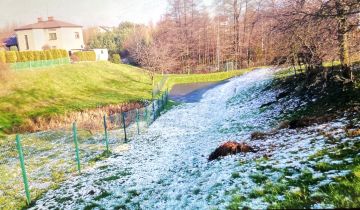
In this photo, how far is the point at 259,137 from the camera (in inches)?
518

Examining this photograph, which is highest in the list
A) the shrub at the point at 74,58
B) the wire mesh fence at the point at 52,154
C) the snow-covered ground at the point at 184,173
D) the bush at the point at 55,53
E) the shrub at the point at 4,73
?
the bush at the point at 55,53

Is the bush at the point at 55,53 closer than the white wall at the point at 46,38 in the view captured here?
Yes

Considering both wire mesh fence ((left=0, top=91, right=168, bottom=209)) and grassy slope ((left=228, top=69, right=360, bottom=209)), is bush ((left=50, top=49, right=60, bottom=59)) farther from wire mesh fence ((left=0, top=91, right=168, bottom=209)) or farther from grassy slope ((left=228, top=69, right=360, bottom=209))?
grassy slope ((left=228, top=69, right=360, bottom=209))

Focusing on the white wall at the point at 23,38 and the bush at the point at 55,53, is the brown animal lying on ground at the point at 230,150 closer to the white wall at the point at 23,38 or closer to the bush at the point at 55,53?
the bush at the point at 55,53

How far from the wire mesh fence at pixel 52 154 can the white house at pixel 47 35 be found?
55.9 m

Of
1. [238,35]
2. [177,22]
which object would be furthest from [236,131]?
[177,22]

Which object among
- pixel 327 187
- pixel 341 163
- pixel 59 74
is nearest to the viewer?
pixel 327 187

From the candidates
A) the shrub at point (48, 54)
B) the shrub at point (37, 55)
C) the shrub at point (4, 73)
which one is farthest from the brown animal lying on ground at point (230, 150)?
the shrub at point (48, 54)

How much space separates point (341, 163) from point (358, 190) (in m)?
1.64

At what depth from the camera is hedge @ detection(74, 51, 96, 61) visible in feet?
214

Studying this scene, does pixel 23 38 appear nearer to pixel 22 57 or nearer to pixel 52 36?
pixel 52 36

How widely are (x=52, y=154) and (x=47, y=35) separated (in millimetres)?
64748

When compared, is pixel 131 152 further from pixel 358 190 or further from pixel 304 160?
pixel 358 190

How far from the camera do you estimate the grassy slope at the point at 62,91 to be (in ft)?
105
